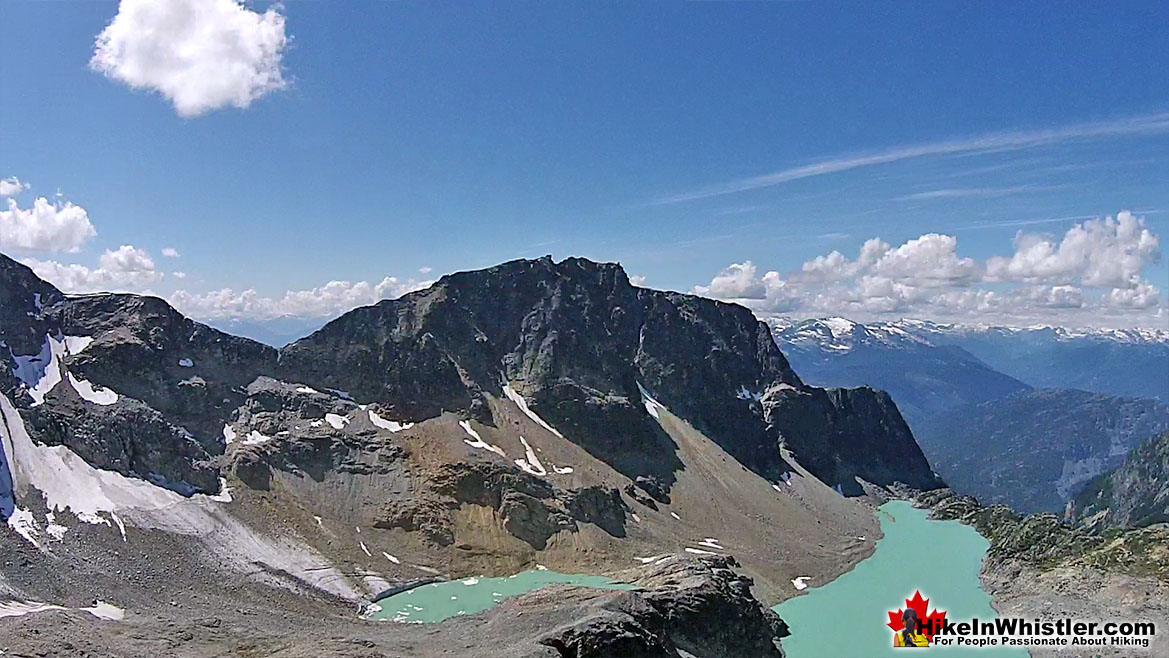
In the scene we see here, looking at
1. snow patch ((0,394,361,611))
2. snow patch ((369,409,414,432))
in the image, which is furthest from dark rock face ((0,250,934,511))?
snow patch ((0,394,361,611))

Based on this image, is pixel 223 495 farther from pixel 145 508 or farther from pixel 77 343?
pixel 77 343

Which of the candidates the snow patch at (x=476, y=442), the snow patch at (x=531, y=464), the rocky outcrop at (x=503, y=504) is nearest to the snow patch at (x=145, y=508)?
the rocky outcrop at (x=503, y=504)

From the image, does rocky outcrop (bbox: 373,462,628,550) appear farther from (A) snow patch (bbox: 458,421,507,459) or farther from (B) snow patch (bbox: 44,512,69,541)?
(B) snow patch (bbox: 44,512,69,541)

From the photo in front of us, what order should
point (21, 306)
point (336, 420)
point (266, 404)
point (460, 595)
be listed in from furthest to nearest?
point (336, 420) → point (266, 404) → point (21, 306) → point (460, 595)

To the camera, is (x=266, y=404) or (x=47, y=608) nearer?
(x=47, y=608)

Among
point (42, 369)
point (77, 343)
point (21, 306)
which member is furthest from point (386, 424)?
point (21, 306)

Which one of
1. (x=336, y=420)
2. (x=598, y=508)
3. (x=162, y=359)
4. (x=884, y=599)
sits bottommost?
(x=884, y=599)
